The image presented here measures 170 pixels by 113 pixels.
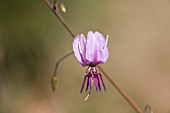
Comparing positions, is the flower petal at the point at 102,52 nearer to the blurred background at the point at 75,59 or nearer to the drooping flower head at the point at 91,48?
the drooping flower head at the point at 91,48

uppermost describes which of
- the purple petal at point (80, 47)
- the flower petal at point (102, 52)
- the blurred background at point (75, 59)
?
the blurred background at point (75, 59)

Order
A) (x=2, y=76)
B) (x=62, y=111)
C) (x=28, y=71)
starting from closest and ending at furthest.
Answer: (x=2, y=76) → (x=62, y=111) → (x=28, y=71)

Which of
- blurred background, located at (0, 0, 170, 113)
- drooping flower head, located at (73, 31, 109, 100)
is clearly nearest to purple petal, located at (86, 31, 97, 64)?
drooping flower head, located at (73, 31, 109, 100)

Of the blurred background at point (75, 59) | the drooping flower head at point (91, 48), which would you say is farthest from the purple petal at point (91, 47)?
the blurred background at point (75, 59)

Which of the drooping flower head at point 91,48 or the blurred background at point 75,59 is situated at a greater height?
the blurred background at point 75,59

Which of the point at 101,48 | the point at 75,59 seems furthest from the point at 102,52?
the point at 75,59

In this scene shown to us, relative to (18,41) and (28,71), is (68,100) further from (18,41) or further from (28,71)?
(18,41)

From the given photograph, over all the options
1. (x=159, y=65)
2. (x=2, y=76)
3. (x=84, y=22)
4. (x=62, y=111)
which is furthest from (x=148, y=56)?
(x=2, y=76)
